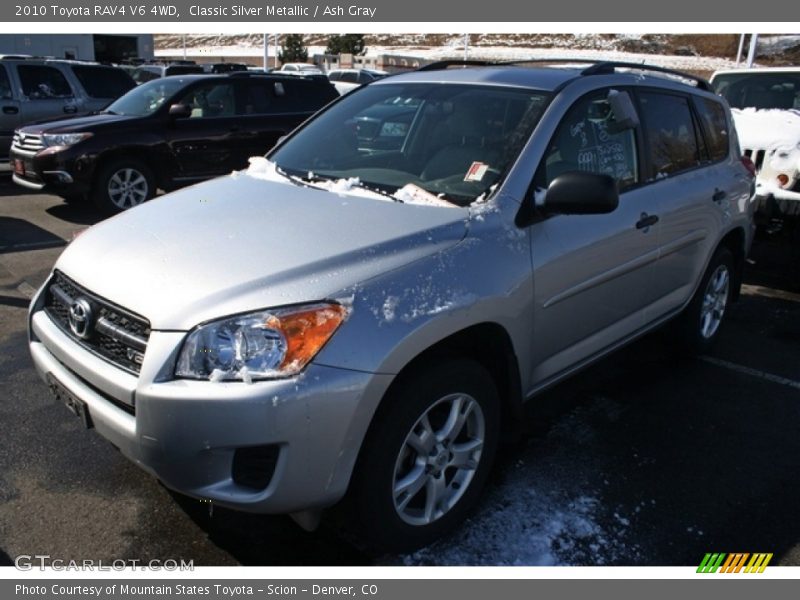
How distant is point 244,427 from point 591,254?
6.13 feet

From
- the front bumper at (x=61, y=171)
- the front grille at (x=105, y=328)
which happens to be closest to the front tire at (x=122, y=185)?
the front bumper at (x=61, y=171)

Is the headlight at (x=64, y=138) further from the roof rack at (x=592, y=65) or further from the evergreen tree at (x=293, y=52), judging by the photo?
the evergreen tree at (x=293, y=52)

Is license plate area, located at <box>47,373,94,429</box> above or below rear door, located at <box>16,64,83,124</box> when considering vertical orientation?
below

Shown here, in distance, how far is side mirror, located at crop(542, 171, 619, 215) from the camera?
9.29 ft

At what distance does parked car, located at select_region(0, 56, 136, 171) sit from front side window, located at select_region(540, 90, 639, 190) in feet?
31.8

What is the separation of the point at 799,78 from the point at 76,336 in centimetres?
812

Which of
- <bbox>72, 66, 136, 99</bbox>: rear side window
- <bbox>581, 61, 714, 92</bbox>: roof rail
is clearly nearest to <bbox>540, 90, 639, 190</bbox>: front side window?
<bbox>581, 61, 714, 92</bbox>: roof rail

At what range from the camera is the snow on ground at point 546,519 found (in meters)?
2.74

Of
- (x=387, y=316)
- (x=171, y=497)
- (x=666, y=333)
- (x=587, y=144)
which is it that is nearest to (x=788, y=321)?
(x=666, y=333)

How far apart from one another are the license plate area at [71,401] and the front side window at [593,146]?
83.1 inches

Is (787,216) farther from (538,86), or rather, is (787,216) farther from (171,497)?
(171,497)

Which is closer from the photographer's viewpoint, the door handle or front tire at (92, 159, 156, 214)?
the door handle

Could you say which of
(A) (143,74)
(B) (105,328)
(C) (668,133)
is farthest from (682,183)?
(A) (143,74)

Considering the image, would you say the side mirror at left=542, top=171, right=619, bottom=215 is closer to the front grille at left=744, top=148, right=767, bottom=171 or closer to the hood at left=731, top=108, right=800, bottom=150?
the hood at left=731, top=108, right=800, bottom=150
